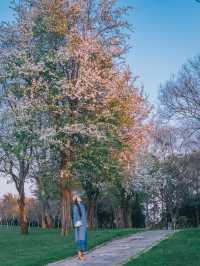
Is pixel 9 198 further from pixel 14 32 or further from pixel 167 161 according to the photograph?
pixel 14 32

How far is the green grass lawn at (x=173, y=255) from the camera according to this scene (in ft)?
46.1

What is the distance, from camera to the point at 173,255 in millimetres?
15766

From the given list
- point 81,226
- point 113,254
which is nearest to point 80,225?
point 81,226

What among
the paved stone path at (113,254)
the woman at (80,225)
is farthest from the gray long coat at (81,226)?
the paved stone path at (113,254)

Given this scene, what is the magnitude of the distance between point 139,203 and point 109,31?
3502 centimetres

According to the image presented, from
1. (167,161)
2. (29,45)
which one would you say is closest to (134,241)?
(29,45)

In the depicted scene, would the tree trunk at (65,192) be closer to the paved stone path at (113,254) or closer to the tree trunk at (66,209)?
the tree trunk at (66,209)

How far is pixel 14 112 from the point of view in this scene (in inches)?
1300

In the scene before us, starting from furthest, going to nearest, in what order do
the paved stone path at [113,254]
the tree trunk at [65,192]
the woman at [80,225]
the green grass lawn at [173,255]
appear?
the tree trunk at [65,192], the woman at [80,225], the paved stone path at [113,254], the green grass lawn at [173,255]

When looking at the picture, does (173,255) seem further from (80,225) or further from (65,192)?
(65,192)

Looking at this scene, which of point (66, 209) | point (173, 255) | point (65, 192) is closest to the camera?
point (173, 255)

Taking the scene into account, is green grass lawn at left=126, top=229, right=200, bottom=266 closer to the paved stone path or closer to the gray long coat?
the paved stone path

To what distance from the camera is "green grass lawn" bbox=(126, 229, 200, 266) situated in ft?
46.1

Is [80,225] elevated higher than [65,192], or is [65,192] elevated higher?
[65,192]
